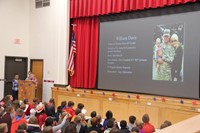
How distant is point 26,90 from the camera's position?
33.7 ft

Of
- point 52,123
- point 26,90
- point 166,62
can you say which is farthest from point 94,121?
point 26,90

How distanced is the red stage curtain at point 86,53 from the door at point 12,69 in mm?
2839

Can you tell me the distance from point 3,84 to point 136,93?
5.67m

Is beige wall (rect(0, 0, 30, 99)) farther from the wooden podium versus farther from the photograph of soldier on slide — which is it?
the photograph of soldier on slide

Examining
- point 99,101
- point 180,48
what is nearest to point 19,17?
point 99,101

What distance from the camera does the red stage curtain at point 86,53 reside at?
9.45 metres

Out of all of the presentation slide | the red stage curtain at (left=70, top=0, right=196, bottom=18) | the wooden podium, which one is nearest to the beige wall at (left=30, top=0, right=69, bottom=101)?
the red stage curtain at (left=70, top=0, right=196, bottom=18)

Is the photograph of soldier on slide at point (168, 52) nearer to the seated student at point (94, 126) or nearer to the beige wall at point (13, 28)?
the seated student at point (94, 126)

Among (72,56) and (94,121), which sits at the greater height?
(72,56)

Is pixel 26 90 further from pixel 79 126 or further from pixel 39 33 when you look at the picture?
pixel 79 126

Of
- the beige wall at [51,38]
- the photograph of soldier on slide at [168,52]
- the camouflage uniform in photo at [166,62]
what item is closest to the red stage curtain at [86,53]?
the beige wall at [51,38]

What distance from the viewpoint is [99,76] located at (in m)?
9.26

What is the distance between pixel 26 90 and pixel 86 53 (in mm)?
2741

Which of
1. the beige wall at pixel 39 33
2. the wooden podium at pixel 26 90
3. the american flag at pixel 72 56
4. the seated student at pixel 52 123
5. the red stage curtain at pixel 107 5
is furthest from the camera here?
the beige wall at pixel 39 33
